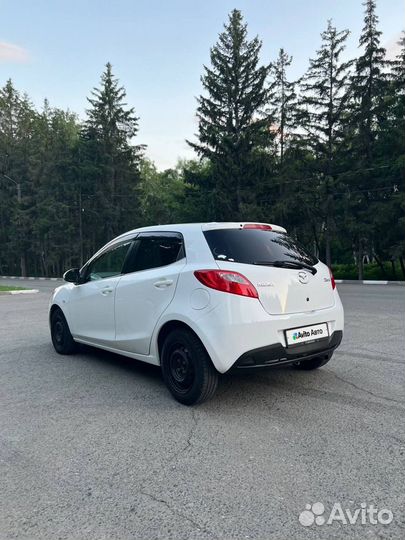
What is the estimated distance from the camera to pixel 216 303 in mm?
3490

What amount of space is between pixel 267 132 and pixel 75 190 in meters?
19.1

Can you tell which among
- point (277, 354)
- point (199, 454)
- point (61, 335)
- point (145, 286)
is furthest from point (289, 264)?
point (61, 335)

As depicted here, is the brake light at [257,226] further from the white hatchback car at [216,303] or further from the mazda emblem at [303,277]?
the mazda emblem at [303,277]

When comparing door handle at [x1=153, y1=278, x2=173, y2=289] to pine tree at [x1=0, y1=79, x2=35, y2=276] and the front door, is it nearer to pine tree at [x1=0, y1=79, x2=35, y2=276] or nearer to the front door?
the front door

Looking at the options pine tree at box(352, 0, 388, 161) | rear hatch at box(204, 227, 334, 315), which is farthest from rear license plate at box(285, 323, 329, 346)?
pine tree at box(352, 0, 388, 161)

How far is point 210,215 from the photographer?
96.8ft

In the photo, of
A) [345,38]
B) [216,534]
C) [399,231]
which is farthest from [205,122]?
[216,534]

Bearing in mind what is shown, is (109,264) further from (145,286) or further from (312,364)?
(312,364)

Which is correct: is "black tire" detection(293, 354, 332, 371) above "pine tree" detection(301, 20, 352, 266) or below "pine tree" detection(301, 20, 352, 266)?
Answer: below

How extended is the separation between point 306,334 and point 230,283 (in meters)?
0.93

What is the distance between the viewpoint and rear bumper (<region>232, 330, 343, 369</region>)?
11.4 feet

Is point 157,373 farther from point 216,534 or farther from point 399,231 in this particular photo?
point 399,231

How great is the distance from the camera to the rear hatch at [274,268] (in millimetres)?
3619

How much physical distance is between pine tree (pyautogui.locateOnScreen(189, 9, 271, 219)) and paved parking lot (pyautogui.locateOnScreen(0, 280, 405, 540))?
79.5ft
